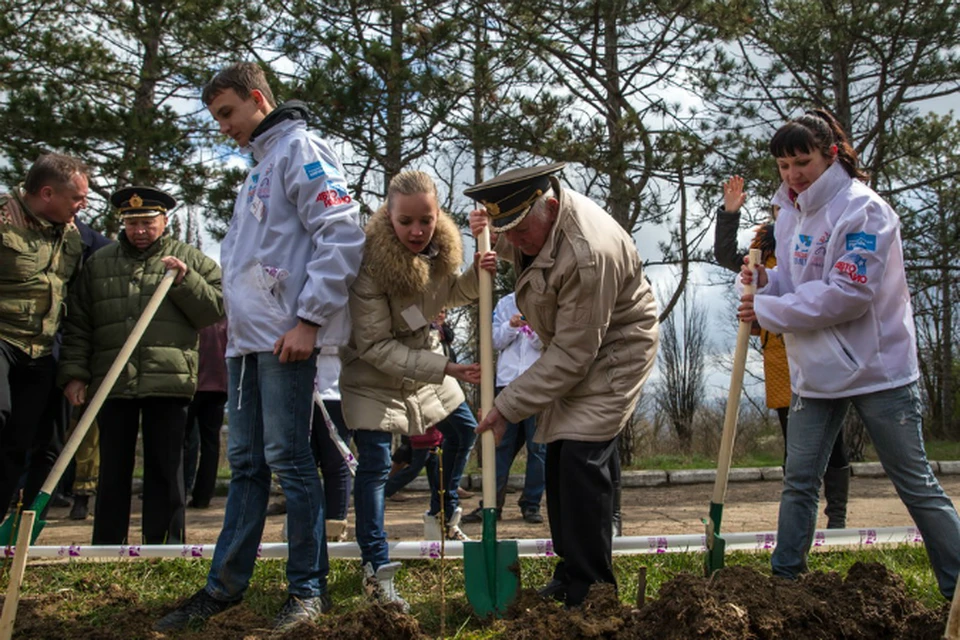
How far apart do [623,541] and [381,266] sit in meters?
1.81

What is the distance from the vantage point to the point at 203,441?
6.88m

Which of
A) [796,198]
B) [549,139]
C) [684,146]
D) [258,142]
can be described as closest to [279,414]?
[258,142]

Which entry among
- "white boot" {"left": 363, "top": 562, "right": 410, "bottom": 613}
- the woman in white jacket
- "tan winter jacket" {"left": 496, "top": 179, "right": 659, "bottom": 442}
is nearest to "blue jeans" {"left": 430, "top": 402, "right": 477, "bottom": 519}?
"white boot" {"left": 363, "top": 562, "right": 410, "bottom": 613}

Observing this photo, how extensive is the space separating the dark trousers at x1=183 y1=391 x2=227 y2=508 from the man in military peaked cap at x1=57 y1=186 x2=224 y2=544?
2.40 meters

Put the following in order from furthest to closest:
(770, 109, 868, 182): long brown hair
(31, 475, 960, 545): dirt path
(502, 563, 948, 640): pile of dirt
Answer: (31, 475, 960, 545): dirt path → (770, 109, 868, 182): long brown hair → (502, 563, 948, 640): pile of dirt

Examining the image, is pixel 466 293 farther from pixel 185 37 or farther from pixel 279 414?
pixel 185 37

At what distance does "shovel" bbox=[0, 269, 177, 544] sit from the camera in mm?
3262

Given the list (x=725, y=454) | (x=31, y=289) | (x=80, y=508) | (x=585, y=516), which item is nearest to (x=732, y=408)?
(x=725, y=454)

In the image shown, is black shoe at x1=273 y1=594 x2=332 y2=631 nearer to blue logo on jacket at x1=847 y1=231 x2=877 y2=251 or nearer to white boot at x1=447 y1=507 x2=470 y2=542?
white boot at x1=447 y1=507 x2=470 y2=542

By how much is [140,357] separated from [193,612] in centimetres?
144

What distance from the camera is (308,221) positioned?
322cm

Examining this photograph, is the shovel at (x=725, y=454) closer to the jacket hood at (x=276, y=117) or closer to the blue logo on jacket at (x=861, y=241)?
the blue logo on jacket at (x=861, y=241)

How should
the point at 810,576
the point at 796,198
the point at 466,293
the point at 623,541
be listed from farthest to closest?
the point at 623,541 < the point at 466,293 < the point at 796,198 < the point at 810,576

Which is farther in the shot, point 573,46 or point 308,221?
point 573,46
